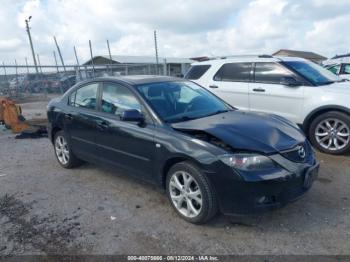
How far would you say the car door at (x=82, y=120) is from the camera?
464cm

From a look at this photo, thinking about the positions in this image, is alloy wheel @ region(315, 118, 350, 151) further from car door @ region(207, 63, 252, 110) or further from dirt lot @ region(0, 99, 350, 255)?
car door @ region(207, 63, 252, 110)

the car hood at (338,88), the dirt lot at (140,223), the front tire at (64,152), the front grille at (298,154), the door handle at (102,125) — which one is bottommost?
the dirt lot at (140,223)

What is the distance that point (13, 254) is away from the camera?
10.1ft

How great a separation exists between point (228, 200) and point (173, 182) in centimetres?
72

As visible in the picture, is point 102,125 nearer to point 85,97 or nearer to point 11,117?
point 85,97

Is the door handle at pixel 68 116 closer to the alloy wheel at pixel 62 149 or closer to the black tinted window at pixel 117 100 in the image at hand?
the alloy wheel at pixel 62 149

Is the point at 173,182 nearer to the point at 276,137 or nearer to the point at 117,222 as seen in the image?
the point at 117,222

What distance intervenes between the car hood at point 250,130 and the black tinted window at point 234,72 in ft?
9.10

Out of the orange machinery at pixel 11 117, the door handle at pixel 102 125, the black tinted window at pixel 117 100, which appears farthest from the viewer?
the orange machinery at pixel 11 117

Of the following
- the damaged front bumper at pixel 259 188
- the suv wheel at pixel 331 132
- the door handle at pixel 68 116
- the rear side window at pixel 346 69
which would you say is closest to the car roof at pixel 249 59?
the suv wheel at pixel 331 132

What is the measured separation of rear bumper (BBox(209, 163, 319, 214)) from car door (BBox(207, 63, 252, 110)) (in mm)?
3585

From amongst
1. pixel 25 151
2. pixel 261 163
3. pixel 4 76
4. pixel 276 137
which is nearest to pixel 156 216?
pixel 261 163

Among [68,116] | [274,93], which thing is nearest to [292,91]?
[274,93]

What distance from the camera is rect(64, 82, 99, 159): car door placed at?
464 cm
